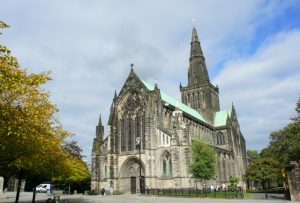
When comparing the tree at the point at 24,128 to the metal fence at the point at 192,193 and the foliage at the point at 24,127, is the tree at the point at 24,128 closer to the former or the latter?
the foliage at the point at 24,127

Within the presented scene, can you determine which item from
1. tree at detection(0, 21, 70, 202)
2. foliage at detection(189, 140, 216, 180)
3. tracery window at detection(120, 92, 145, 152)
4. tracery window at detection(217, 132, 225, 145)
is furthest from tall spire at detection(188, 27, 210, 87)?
tree at detection(0, 21, 70, 202)

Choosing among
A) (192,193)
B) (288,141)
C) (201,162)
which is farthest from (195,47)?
(192,193)

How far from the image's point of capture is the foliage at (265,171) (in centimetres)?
5419

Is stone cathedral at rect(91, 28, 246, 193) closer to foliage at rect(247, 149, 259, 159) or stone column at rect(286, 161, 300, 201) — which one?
stone column at rect(286, 161, 300, 201)

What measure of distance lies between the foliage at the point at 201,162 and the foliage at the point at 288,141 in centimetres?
862

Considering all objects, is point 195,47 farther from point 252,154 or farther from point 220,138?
point 252,154

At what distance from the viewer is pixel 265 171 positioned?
182ft

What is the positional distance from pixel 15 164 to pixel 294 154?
30815 mm

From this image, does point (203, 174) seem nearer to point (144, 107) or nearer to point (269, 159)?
point (144, 107)

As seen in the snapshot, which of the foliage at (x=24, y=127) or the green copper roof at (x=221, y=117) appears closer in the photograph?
the foliage at (x=24, y=127)

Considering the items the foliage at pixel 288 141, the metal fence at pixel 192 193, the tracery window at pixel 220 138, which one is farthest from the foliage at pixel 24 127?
the tracery window at pixel 220 138

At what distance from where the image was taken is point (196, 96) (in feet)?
255

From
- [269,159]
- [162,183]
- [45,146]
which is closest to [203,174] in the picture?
[162,183]

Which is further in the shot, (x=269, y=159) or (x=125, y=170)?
(x=269, y=159)
